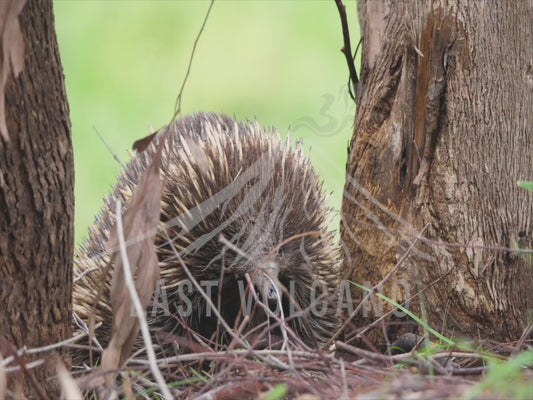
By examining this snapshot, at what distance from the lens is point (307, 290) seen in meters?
2.53

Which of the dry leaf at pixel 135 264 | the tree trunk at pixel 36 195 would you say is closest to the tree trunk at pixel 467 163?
the dry leaf at pixel 135 264

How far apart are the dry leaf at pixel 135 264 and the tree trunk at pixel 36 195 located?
0.11 m

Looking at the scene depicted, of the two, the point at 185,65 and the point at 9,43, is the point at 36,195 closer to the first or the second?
the point at 9,43

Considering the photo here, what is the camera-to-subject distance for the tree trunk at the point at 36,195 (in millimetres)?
1476

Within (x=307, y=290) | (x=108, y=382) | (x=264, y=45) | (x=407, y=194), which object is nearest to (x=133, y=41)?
(x=264, y=45)

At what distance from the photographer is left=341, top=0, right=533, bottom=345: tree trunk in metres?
1.90

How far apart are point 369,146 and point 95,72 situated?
4.28 metres

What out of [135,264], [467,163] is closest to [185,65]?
[467,163]

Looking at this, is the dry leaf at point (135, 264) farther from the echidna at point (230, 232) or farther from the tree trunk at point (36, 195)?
the echidna at point (230, 232)

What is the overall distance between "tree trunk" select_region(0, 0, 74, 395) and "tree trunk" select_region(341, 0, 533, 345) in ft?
2.64

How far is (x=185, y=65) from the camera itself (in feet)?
20.3

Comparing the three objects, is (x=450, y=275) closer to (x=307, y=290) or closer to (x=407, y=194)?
(x=407, y=194)

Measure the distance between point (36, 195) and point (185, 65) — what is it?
15.7 ft

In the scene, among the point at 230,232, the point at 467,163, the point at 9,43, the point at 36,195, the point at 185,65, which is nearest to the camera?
the point at 9,43
